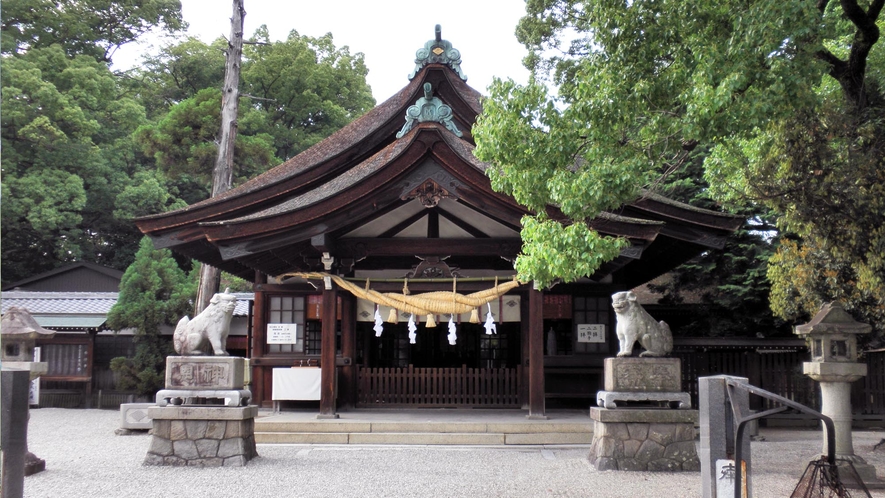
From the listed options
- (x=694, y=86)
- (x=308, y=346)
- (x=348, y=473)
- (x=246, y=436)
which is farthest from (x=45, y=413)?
(x=694, y=86)

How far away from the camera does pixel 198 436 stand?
30.9ft

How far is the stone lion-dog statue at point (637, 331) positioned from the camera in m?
9.45

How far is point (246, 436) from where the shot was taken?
9602 mm

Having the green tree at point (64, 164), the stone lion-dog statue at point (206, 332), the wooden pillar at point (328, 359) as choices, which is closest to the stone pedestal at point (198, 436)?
the stone lion-dog statue at point (206, 332)

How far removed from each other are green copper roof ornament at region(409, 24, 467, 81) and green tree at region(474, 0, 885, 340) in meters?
6.24

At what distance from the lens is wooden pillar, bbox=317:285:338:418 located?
1198 centimetres

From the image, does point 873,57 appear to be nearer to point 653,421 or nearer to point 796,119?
point 796,119

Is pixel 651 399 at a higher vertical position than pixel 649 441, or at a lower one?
higher

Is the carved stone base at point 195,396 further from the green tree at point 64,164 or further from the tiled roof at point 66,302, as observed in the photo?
the green tree at point 64,164

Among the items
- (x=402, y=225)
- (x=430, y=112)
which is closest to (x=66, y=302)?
(x=402, y=225)

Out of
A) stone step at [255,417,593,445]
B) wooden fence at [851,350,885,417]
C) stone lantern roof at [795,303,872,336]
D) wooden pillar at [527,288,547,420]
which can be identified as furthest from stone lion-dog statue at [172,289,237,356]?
wooden fence at [851,350,885,417]

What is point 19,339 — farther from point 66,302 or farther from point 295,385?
point 66,302

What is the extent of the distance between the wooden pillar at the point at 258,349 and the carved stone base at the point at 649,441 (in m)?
7.75

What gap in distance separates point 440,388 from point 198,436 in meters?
4.69
